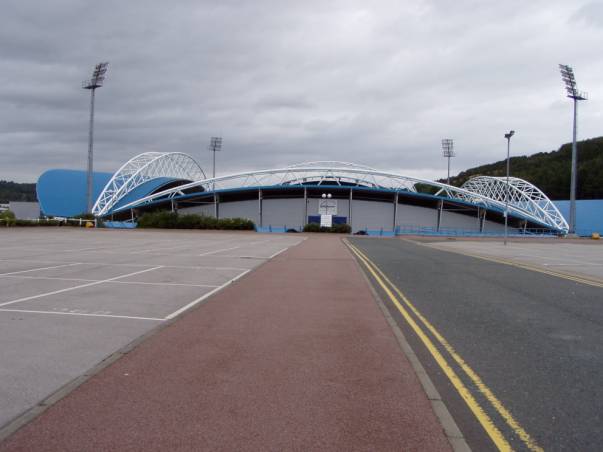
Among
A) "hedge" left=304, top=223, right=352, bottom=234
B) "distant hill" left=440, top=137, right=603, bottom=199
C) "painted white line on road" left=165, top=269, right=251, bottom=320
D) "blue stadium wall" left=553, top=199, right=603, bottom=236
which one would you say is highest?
"distant hill" left=440, top=137, right=603, bottom=199

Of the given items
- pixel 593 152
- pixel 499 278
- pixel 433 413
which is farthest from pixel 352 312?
pixel 593 152

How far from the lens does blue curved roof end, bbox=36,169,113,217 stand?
74.3 m

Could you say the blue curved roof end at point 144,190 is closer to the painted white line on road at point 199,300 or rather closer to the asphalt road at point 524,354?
the painted white line on road at point 199,300

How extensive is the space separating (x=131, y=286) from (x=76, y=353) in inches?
219

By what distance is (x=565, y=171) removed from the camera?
369 ft

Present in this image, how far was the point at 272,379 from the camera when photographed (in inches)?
193

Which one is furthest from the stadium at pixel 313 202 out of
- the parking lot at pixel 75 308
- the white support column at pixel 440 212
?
the parking lot at pixel 75 308

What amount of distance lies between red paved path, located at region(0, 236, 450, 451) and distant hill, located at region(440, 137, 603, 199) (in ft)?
379

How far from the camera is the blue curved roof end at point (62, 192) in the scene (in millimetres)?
74312

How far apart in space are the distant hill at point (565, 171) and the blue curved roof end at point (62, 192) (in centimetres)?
9828

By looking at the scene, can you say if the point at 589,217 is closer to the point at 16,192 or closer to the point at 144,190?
the point at 144,190

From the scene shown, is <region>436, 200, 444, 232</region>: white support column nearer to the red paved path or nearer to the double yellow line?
the double yellow line

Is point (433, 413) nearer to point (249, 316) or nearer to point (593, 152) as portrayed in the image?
point (249, 316)

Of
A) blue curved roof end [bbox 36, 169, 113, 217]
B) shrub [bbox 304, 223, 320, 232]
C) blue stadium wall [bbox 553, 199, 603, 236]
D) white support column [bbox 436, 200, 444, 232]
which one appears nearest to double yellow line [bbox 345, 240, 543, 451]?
shrub [bbox 304, 223, 320, 232]
